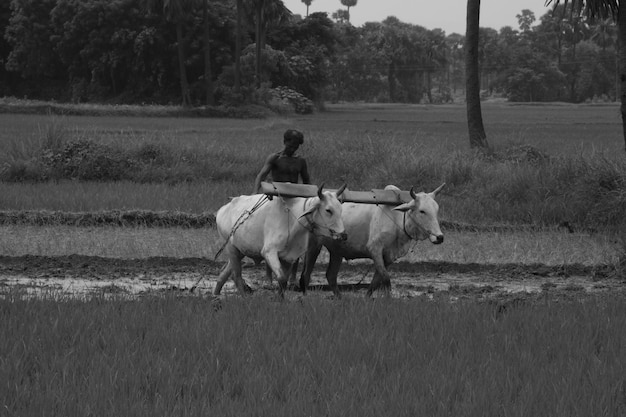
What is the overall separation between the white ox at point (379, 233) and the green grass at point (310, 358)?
0.75 meters

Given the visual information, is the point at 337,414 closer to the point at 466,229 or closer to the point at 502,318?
the point at 502,318

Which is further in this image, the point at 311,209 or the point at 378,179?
the point at 378,179

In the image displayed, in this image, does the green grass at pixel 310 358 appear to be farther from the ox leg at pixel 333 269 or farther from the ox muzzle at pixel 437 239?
the ox leg at pixel 333 269

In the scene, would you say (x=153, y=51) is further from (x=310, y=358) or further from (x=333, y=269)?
(x=310, y=358)

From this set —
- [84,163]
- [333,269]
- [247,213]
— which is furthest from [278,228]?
[84,163]

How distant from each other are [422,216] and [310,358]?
2.30 m

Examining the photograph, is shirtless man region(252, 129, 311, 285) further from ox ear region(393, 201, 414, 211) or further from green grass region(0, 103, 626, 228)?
green grass region(0, 103, 626, 228)

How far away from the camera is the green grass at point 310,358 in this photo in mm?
4176

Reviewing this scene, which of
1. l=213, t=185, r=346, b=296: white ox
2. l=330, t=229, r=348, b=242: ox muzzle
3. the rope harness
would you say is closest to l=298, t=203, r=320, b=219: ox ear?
l=213, t=185, r=346, b=296: white ox

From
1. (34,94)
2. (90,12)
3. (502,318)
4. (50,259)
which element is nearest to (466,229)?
(50,259)

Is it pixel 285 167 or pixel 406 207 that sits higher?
pixel 285 167

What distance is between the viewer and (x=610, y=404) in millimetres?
4227

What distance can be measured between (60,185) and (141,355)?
9931 mm

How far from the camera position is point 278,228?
691 cm
